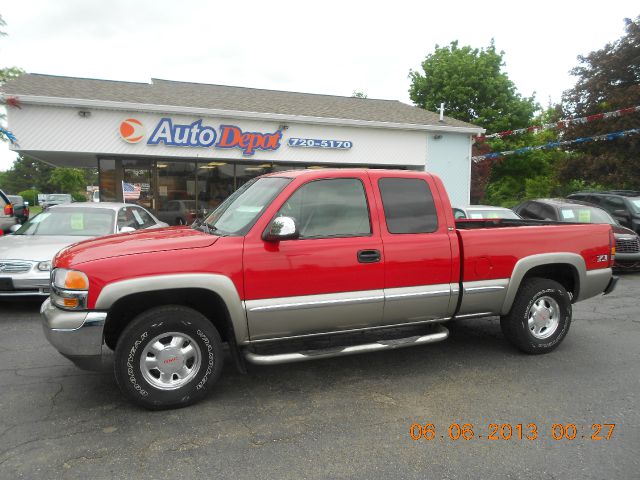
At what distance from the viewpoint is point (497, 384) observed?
4.09 metres

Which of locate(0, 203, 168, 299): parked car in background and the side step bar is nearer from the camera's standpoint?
the side step bar

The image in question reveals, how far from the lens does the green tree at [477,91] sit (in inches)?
1195

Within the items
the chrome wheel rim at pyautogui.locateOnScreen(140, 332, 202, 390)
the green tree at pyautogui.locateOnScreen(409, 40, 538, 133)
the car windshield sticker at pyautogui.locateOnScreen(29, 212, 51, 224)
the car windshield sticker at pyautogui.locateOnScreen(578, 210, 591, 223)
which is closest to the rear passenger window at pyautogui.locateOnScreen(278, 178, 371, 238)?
the chrome wheel rim at pyautogui.locateOnScreen(140, 332, 202, 390)

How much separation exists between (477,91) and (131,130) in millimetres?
24850

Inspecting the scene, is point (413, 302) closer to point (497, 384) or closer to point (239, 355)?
point (497, 384)

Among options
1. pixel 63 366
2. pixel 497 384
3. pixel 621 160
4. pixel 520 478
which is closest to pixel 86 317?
pixel 63 366

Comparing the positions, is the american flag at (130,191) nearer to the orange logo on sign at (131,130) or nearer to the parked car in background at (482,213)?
the orange logo on sign at (131,130)

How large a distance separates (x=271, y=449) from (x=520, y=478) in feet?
4.92

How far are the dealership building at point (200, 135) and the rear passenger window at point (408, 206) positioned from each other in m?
9.72

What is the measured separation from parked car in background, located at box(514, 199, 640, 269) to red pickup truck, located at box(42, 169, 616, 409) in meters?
6.14

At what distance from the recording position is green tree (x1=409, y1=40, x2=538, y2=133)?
3036 centimetres

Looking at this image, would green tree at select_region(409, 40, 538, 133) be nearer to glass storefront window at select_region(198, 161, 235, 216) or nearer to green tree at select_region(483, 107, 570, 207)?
green tree at select_region(483, 107, 570, 207)

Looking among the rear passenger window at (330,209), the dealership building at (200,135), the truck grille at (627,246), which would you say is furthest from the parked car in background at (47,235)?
the truck grille at (627,246)
